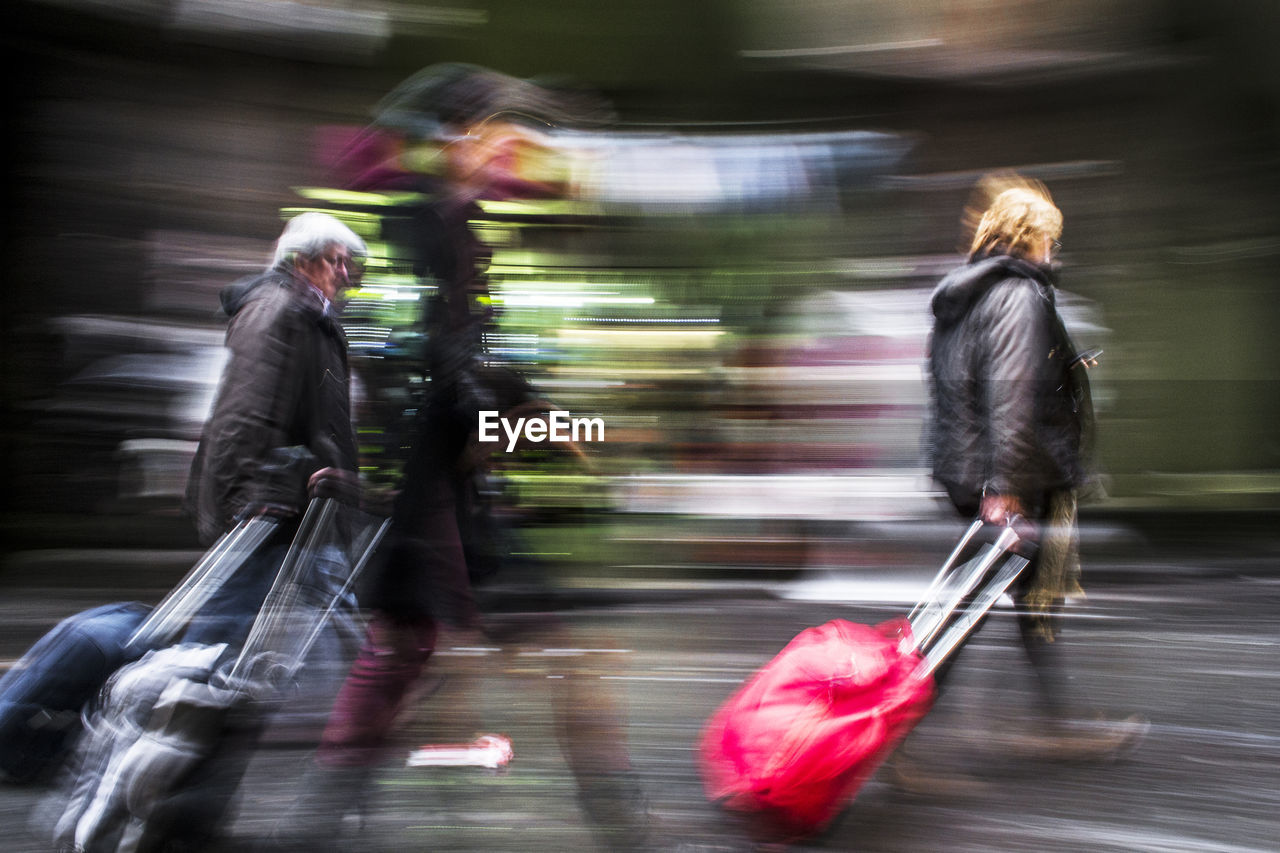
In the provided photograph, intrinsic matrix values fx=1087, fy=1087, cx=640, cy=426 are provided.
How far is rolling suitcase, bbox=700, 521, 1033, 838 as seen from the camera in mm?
2404

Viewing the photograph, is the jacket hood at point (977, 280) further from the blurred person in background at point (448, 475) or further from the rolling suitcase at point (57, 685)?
the rolling suitcase at point (57, 685)

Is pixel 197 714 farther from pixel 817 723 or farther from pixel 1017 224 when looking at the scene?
pixel 1017 224

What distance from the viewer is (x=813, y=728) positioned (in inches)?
95.1

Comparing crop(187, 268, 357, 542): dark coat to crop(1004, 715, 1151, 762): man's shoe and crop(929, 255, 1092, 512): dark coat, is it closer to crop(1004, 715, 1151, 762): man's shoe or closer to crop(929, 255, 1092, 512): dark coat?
crop(929, 255, 1092, 512): dark coat

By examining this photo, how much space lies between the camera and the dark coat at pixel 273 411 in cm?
234

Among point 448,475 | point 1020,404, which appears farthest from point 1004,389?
point 448,475

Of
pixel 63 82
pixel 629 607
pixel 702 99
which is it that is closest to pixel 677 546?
pixel 629 607

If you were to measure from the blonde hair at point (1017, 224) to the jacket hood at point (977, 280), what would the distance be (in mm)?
A: 39

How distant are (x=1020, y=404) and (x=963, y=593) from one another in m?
0.54

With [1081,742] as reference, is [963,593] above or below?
above

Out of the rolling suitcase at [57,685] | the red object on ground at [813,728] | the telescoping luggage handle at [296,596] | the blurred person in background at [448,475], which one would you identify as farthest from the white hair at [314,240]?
the red object on ground at [813,728]

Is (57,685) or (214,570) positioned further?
(57,685)

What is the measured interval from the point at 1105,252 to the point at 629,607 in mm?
3922

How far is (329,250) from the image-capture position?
8.05 feet
